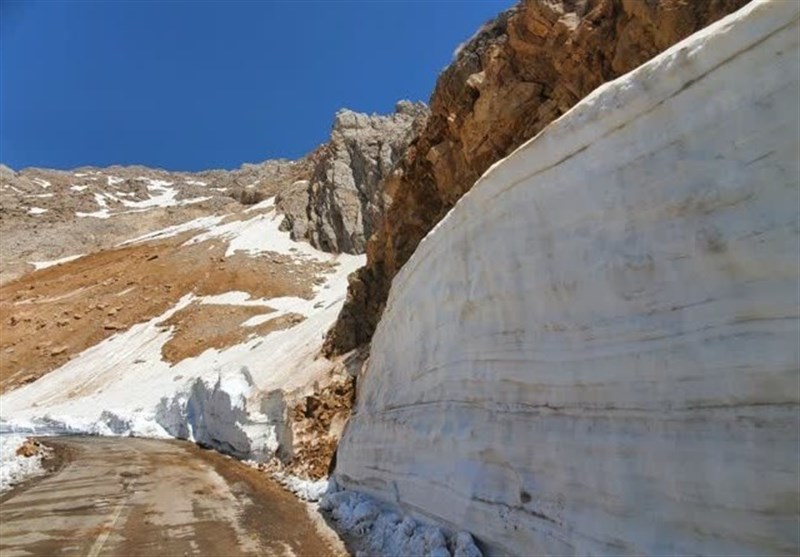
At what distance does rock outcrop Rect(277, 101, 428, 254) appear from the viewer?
2309 inches

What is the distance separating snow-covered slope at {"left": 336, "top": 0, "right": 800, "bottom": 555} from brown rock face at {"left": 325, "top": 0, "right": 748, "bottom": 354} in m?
7.55

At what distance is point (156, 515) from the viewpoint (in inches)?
452

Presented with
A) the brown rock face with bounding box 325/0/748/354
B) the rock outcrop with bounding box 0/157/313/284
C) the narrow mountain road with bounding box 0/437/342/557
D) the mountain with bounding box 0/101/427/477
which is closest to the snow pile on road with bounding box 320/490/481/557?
the narrow mountain road with bounding box 0/437/342/557

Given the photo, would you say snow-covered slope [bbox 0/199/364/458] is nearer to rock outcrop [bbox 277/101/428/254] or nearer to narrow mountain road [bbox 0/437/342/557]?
rock outcrop [bbox 277/101/428/254]

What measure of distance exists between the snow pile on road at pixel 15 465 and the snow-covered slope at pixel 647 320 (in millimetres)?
13065

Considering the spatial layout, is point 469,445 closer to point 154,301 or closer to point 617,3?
point 617,3

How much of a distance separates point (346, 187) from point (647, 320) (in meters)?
57.3

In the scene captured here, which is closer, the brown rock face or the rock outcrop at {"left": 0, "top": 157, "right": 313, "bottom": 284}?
the brown rock face

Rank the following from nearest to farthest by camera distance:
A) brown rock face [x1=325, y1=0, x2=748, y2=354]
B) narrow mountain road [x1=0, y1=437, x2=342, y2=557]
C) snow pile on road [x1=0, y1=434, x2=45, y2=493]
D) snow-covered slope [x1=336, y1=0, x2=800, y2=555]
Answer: snow-covered slope [x1=336, y1=0, x2=800, y2=555]
narrow mountain road [x1=0, y1=437, x2=342, y2=557]
brown rock face [x1=325, y1=0, x2=748, y2=354]
snow pile on road [x1=0, y1=434, x2=45, y2=493]

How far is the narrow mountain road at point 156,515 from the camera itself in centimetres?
930

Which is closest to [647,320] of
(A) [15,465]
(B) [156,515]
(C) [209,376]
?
(B) [156,515]

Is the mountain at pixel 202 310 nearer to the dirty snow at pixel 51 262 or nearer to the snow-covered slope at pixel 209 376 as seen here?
the snow-covered slope at pixel 209 376

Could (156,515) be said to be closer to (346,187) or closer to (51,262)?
(346,187)

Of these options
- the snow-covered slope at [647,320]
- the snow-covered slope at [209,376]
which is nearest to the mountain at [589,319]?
the snow-covered slope at [647,320]
